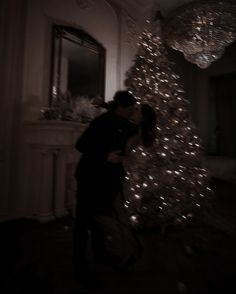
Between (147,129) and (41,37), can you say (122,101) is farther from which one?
(41,37)

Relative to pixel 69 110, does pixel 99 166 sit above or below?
below

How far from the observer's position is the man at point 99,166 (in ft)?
5.52

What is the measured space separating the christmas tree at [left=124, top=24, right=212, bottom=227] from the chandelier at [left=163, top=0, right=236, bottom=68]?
43 centimetres

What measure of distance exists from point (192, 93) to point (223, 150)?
6.35 ft

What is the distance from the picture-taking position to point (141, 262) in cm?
216

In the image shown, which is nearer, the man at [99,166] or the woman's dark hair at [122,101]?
the man at [99,166]

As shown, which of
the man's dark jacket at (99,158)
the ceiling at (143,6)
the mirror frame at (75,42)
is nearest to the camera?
the man's dark jacket at (99,158)

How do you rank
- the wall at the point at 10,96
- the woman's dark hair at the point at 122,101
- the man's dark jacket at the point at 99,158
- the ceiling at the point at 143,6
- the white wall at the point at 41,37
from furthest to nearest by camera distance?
the ceiling at the point at 143,6, the white wall at the point at 41,37, the wall at the point at 10,96, the woman's dark hair at the point at 122,101, the man's dark jacket at the point at 99,158

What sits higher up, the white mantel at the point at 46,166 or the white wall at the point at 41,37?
the white wall at the point at 41,37

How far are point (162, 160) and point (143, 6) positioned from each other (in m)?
3.58

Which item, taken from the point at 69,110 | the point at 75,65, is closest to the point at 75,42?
the point at 75,65

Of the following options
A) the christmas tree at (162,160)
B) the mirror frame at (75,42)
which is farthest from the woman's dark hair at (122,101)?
the mirror frame at (75,42)

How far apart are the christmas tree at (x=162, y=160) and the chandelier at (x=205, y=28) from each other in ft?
1.41

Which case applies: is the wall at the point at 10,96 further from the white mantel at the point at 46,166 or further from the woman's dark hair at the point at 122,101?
the woman's dark hair at the point at 122,101
